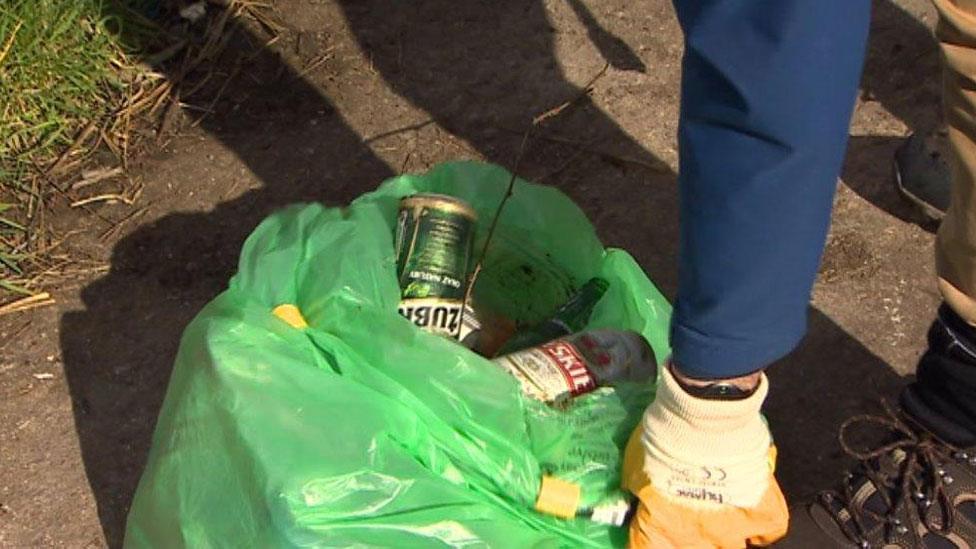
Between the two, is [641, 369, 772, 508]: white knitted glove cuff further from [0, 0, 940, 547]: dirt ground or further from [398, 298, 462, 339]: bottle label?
[0, 0, 940, 547]: dirt ground

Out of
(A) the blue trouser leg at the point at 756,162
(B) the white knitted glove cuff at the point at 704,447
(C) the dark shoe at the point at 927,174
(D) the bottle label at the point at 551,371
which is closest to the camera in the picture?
(A) the blue trouser leg at the point at 756,162

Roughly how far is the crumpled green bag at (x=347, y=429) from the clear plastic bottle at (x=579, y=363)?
0.02 metres

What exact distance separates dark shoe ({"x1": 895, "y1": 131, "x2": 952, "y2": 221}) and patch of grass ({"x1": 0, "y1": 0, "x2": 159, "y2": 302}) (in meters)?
1.29

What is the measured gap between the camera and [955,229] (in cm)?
151

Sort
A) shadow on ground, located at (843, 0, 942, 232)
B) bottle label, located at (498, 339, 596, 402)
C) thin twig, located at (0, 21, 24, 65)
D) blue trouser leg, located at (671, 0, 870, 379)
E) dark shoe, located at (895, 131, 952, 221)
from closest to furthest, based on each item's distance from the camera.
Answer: blue trouser leg, located at (671, 0, 870, 379) → bottle label, located at (498, 339, 596, 402) → dark shoe, located at (895, 131, 952, 221) → shadow on ground, located at (843, 0, 942, 232) → thin twig, located at (0, 21, 24, 65)

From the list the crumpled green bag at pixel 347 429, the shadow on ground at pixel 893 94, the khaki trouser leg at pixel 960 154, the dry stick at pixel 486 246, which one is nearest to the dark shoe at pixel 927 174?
the shadow on ground at pixel 893 94

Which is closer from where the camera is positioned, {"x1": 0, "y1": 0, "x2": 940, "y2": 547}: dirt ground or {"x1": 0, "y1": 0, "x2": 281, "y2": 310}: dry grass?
{"x1": 0, "y1": 0, "x2": 940, "y2": 547}: dirt ground

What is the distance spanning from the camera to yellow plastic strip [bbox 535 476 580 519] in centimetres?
142

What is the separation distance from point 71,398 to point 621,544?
92 cm

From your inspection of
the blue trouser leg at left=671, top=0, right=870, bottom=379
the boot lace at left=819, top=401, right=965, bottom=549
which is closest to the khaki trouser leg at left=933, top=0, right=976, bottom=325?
the boot lace at left=819, top=401, right=965, bottom=549

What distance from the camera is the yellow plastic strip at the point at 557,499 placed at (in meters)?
1.42

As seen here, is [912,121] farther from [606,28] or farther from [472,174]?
[472,174]

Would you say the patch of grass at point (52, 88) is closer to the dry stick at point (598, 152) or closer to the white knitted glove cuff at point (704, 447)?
the dry stick at point (598, 152)

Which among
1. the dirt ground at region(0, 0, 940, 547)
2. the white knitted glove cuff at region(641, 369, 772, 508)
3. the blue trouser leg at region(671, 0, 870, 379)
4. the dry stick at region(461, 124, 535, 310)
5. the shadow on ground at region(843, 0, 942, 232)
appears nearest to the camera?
the blue trouser leg at region(671, 0, 870, 379)
